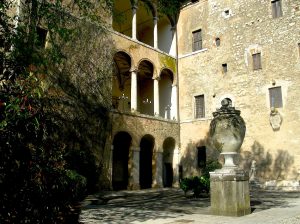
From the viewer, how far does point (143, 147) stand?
23.0 metres

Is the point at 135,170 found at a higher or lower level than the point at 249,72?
lower

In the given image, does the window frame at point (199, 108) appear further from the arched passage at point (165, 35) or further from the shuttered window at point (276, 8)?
the shuttered window at point (276, 8)

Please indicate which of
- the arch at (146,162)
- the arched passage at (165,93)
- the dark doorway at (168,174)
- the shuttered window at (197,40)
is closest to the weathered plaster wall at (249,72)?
the shuttered window at (197,40)

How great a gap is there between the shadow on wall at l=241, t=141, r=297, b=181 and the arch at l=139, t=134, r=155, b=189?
628 cm

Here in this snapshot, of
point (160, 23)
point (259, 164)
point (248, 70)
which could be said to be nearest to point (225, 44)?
point (248, 70)

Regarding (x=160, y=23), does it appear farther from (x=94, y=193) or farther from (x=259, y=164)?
(x=94, y=193)

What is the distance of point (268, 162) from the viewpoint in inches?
739

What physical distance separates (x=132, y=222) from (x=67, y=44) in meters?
11.1

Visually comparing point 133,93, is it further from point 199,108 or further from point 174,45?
point 174,45

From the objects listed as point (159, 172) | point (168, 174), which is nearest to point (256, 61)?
point (159, 172)

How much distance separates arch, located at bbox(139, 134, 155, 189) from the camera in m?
22.5

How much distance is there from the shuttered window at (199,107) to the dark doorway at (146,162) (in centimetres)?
364

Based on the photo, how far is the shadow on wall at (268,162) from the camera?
18062 mm

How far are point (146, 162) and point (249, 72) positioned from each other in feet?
29.2
